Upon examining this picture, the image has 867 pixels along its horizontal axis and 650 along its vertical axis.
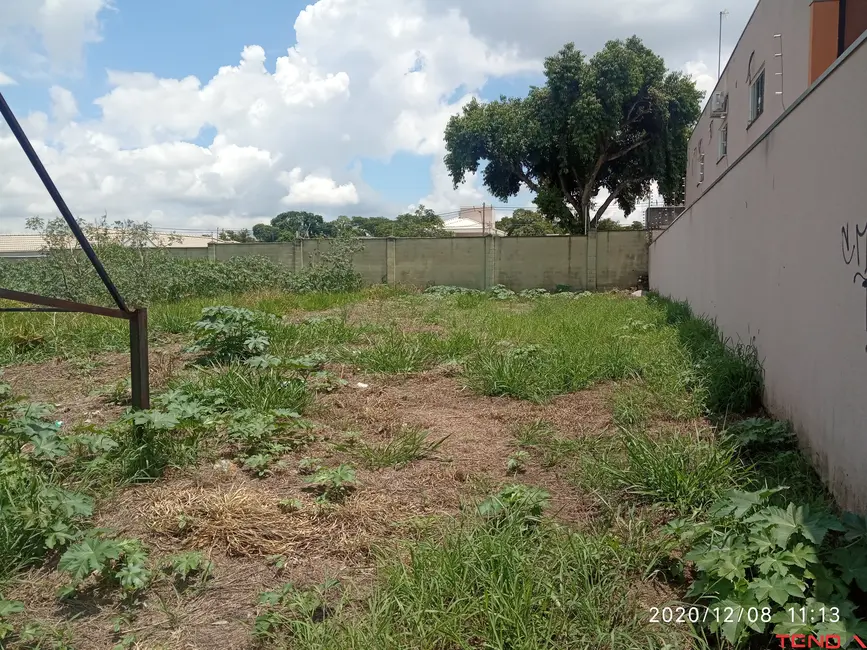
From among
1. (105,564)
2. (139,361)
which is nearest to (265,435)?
(139,361)

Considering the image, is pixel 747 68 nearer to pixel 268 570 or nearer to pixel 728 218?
pixel 728 218

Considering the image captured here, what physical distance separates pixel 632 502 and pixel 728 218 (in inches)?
165

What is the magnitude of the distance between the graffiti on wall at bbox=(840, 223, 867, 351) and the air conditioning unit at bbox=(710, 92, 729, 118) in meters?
10.9

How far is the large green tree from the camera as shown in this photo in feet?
67.4

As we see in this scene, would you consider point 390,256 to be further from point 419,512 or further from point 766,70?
point 419,512

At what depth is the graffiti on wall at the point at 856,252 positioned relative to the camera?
2.45 m

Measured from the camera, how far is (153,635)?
6.72 feet

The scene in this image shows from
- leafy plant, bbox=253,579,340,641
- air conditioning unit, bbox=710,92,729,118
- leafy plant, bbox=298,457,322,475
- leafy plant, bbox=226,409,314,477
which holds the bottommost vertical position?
leafy plant, bbox=253,579,340,641

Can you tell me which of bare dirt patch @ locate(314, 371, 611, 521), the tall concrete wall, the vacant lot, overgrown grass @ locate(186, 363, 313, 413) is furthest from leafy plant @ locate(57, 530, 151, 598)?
the tall concrete wall

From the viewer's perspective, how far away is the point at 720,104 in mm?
12273

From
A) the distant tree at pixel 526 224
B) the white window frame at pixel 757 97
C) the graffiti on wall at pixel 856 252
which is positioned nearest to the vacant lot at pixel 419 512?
the graffiti on wall at pixel 856 252

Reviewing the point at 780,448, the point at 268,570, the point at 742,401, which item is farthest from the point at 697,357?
the point at 268,570

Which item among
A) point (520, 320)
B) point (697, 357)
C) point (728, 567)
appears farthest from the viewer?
point (520, 320)

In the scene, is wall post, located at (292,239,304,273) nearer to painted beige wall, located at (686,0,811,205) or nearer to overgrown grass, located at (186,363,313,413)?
painted beige wall, located at (686,0,811,205)
